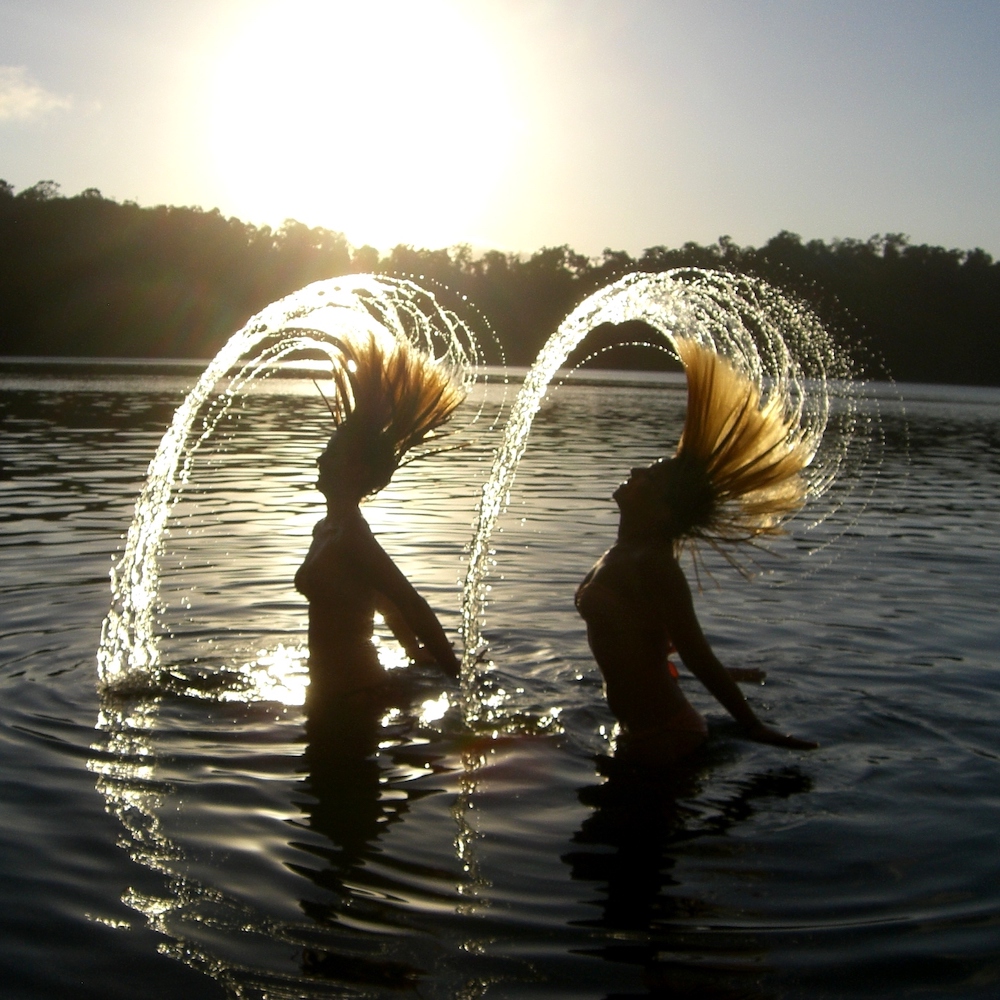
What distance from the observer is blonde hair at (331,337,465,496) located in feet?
22.8

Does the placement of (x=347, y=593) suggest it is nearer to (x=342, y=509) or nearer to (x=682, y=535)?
(x=342, y=509)

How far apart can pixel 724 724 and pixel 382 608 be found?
2.16m

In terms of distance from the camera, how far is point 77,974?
4.14 m

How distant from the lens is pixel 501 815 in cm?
565

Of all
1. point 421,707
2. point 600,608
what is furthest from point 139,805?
point 600,608

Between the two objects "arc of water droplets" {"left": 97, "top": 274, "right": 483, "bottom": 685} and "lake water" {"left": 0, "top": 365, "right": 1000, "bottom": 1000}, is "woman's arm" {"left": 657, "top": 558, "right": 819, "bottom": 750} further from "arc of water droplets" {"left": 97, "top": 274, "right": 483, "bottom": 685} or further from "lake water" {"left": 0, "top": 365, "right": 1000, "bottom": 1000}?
"arc of water droplets" {"left": 97, "top": 274, "right": 483, "bottom": 685}

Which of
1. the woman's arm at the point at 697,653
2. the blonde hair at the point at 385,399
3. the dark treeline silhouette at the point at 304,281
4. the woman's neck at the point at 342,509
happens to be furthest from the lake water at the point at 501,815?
the dark treeline silhouette at the point at 304,281

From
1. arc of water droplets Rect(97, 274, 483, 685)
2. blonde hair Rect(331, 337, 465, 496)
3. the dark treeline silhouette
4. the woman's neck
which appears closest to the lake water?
arc of water droplets Rect(97, 274, 483, 685)

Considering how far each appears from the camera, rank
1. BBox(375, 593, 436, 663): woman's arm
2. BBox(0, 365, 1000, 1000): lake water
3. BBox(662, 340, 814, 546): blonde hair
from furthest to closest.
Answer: BBox(375, 593, 436, 663): woman's arm, BBox(662, 340, 814, 546): blonde hair, BBox(0, 365, 1000, 1000): lake water

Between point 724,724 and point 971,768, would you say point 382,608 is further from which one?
point 971,768

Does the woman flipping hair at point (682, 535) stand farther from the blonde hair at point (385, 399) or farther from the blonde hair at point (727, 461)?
the blonde hair at point (385, 399)

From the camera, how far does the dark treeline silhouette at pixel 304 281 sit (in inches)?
3708

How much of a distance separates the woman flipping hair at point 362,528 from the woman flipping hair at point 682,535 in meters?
1.10

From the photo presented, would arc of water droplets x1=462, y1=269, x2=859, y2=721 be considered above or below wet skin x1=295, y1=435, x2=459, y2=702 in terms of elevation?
above
